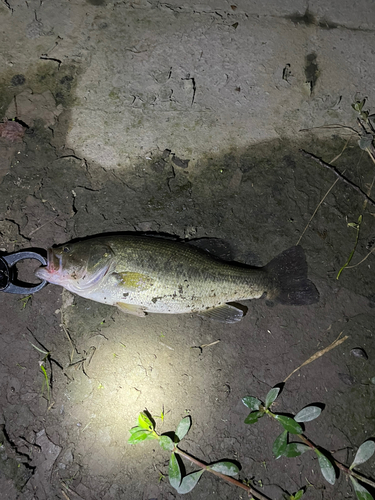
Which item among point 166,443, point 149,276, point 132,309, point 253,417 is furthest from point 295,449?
point 149,276

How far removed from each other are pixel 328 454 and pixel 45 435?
2.91 metres

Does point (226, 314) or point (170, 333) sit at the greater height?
point (226, 314)

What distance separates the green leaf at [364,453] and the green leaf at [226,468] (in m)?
1.22

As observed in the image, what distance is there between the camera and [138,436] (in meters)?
3.27

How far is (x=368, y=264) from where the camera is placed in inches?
154

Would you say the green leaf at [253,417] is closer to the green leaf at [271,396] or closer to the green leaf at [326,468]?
the green leaf at [271,396]

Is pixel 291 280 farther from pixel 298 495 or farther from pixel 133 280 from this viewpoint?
pixel 298 495

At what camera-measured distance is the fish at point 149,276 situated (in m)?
3.17

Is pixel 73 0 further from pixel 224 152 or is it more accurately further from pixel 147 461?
pixel 147 461

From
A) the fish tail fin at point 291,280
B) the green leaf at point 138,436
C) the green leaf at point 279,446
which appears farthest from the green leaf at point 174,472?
the fish tail fin at point 291,280

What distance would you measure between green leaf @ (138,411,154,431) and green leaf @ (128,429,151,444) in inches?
1.8

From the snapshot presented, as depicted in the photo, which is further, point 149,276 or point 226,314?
point 226,314

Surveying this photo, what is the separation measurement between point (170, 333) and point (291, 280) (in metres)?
1.42

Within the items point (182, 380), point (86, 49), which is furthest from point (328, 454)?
point (86, 49)
